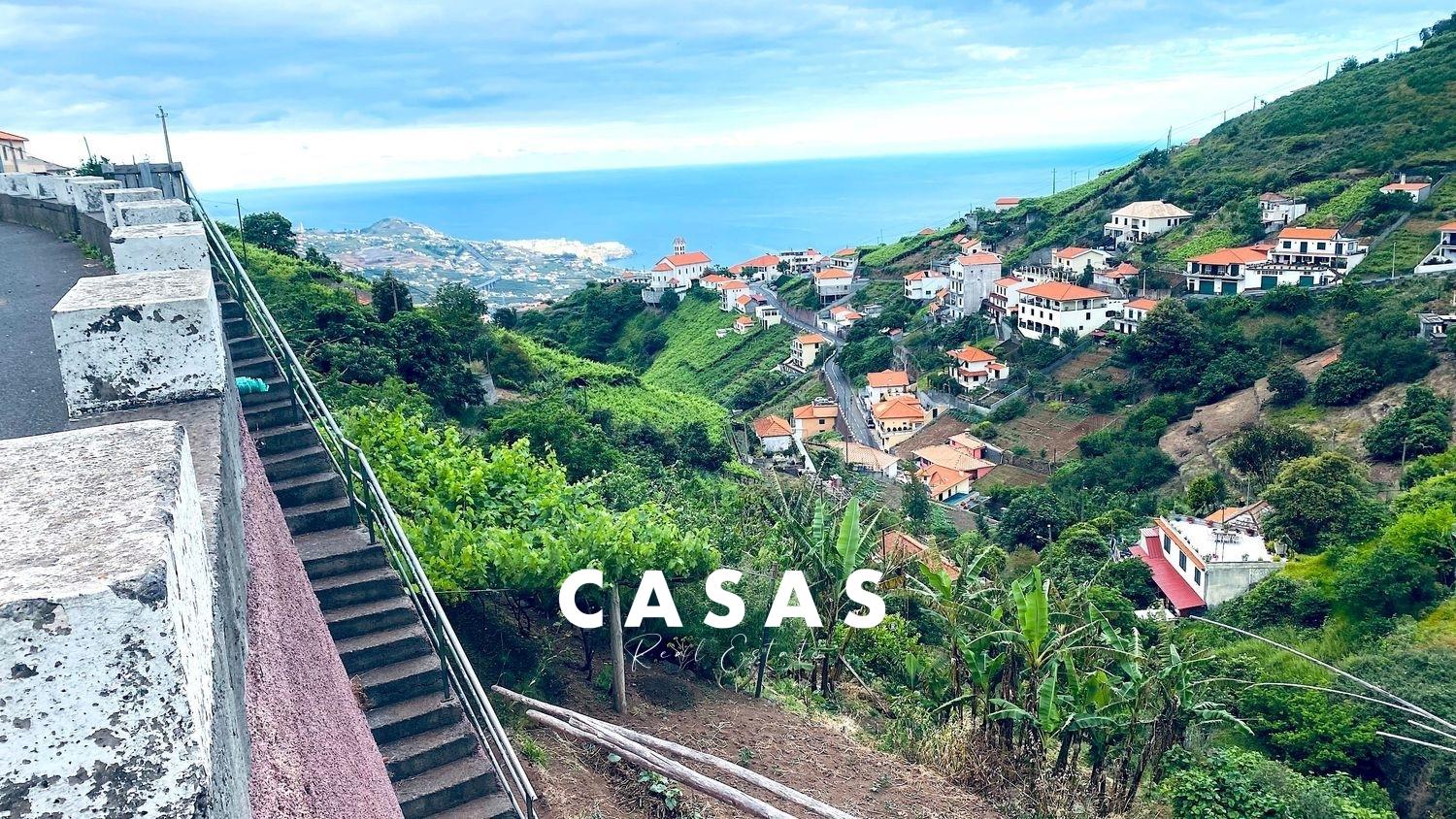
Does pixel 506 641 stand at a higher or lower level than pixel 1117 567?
higher

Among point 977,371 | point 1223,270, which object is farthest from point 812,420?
point 1223,270

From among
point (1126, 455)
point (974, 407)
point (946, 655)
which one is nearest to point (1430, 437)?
point (1126, 455)

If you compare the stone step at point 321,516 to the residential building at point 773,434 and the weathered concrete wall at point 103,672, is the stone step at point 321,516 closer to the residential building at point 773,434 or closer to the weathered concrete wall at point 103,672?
the weathered concrete wall at point 103,672

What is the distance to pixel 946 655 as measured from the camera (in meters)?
9.48

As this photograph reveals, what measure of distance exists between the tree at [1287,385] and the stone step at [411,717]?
3961 cm

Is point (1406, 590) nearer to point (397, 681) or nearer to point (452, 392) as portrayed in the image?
point (452, 392)

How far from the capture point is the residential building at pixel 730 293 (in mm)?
69225

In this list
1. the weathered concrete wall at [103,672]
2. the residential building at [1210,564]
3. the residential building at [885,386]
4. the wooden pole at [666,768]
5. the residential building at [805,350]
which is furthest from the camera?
the residential building at [805,350]

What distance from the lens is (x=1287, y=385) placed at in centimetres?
3719

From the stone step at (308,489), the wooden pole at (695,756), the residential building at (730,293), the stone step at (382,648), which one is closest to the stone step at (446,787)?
the stone step at (382,648)

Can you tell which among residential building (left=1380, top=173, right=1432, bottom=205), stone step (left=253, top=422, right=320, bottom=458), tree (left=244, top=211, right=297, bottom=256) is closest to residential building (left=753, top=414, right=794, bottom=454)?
tree (left=244, top=211, right=297, bottom=256)

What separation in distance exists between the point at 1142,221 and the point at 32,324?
6535 centimetres

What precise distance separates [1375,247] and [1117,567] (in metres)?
32.9

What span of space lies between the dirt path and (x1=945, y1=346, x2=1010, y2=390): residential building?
43130mm
